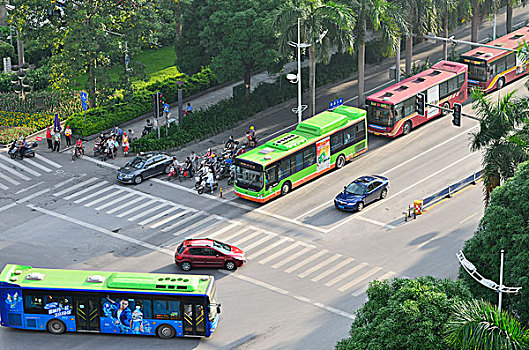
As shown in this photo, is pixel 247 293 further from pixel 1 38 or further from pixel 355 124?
pixel 1 38

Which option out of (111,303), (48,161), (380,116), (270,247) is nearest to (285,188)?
(270,247)

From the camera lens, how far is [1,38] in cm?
8112

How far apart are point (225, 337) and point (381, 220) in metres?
14.8

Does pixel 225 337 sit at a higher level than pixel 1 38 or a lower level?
lower

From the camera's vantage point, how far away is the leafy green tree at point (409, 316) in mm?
29125

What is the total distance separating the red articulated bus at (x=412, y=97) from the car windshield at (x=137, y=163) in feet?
54.0

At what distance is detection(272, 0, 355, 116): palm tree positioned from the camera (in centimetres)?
6153

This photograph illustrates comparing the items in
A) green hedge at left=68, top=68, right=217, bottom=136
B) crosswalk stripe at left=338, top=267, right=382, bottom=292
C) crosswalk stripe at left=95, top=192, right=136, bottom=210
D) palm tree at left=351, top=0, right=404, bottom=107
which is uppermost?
palm tree at left=351, top=0, right=404, bottom=107

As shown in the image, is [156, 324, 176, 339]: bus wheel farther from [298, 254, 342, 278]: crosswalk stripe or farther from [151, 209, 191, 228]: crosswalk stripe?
[151, 209, 191, 228]: crosswalk stripe

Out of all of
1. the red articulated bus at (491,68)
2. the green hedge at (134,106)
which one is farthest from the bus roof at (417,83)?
the green hedge at (134,106)

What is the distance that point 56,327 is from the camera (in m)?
41.4

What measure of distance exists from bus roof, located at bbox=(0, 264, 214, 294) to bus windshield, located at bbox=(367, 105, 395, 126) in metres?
25.5

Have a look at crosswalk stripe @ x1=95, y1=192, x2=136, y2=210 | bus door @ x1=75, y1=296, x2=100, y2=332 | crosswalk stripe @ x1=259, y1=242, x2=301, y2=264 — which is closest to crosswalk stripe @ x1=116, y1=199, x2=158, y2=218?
crosswalk stripe @ x1=95, y1=192, x2=136, y2=210

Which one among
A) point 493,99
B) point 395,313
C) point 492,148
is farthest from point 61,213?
point 493,99
